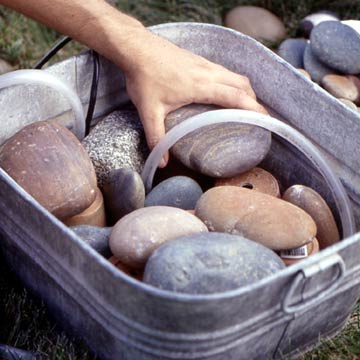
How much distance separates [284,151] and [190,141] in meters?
0.23

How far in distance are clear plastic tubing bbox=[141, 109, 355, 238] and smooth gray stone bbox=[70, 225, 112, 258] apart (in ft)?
0.69

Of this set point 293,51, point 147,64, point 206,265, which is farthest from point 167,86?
point 293,51

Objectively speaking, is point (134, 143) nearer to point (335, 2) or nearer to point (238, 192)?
point (238, 192)

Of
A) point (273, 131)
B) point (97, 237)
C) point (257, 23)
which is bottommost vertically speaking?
point (257, 23)

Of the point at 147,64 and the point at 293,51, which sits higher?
the point at 147,64

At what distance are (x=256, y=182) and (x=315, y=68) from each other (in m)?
0.64

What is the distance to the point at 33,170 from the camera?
145 cm

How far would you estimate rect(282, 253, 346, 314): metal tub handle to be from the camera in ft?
3.86

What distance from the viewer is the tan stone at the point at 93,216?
1.51 meters

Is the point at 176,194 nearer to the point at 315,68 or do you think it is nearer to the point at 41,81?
the point at 41,81

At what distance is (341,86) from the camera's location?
6.90 feet

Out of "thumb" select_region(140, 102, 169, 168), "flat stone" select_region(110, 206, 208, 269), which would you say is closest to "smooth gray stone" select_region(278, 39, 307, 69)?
"thumb" select_region(140, 102, 169, 168)

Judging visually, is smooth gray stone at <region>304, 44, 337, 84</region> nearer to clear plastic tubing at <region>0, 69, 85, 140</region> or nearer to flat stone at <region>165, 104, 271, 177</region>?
flat stone at <region>165, 104, 271, 177</region>

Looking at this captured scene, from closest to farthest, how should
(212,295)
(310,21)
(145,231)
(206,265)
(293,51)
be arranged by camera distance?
(212,295), (206,265), (145,231), (293,51), (310,21)
